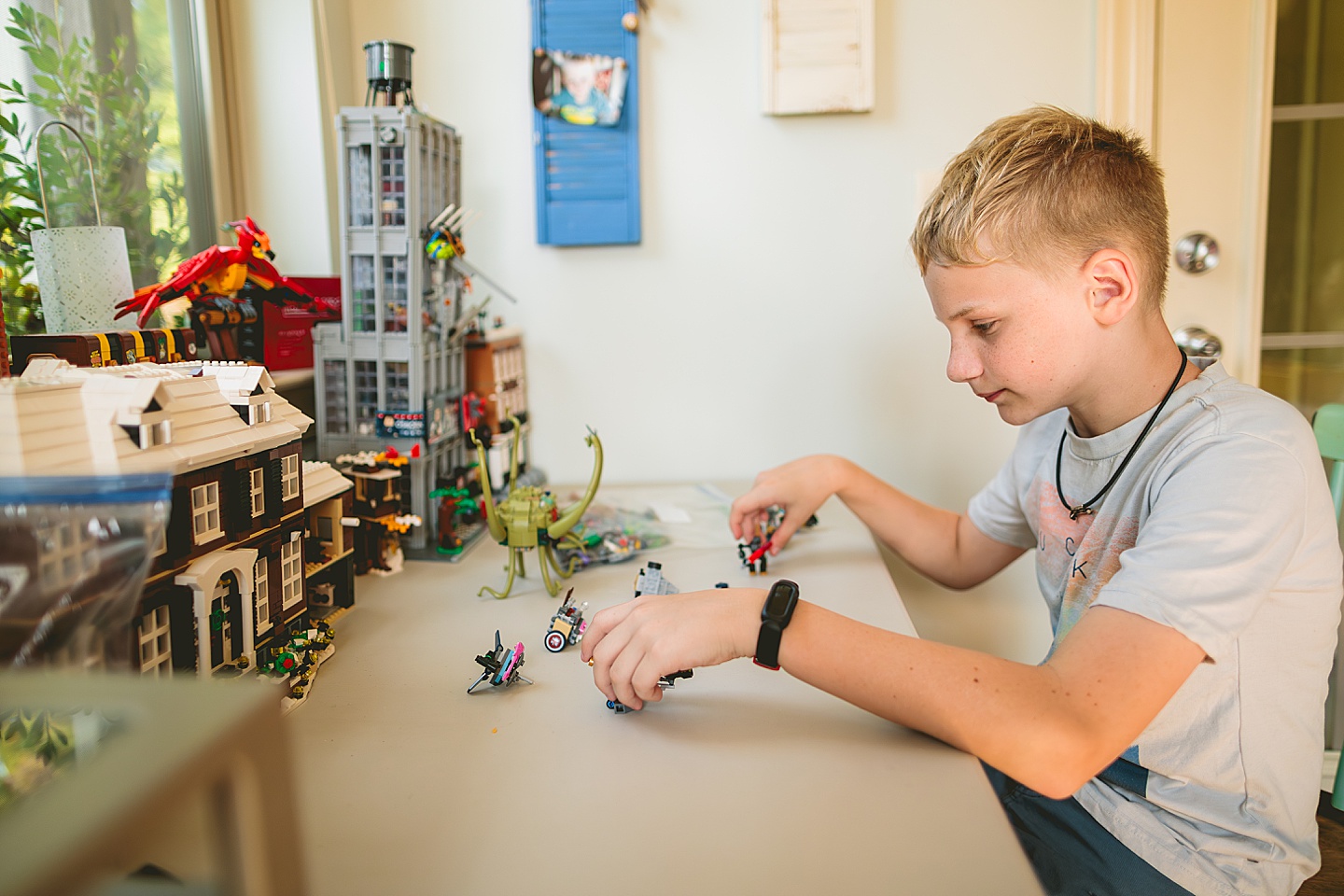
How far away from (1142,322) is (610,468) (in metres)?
0.90

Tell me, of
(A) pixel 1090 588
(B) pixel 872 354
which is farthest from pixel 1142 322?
(B) pixel 872 354

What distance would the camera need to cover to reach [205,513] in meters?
0.64

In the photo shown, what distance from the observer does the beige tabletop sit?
1.61 ft

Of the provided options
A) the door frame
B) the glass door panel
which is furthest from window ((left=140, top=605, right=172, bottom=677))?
the glass door panel

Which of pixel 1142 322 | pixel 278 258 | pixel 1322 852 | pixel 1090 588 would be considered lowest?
pixel 1322 852

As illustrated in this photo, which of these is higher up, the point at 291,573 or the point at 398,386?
the point at 398,386

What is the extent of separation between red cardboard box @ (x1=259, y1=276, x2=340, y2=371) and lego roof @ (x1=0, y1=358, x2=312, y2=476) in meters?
0.39

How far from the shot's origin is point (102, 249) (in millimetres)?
902

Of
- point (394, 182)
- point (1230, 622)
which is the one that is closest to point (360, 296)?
point (394, 182)

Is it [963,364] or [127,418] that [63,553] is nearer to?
[127,418]

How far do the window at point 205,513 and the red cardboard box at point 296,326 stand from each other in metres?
0.48

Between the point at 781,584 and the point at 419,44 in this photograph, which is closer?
the point at 781,584

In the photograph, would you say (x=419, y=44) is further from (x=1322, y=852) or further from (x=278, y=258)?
(x=1322, y=852)

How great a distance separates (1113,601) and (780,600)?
0.77 ft
